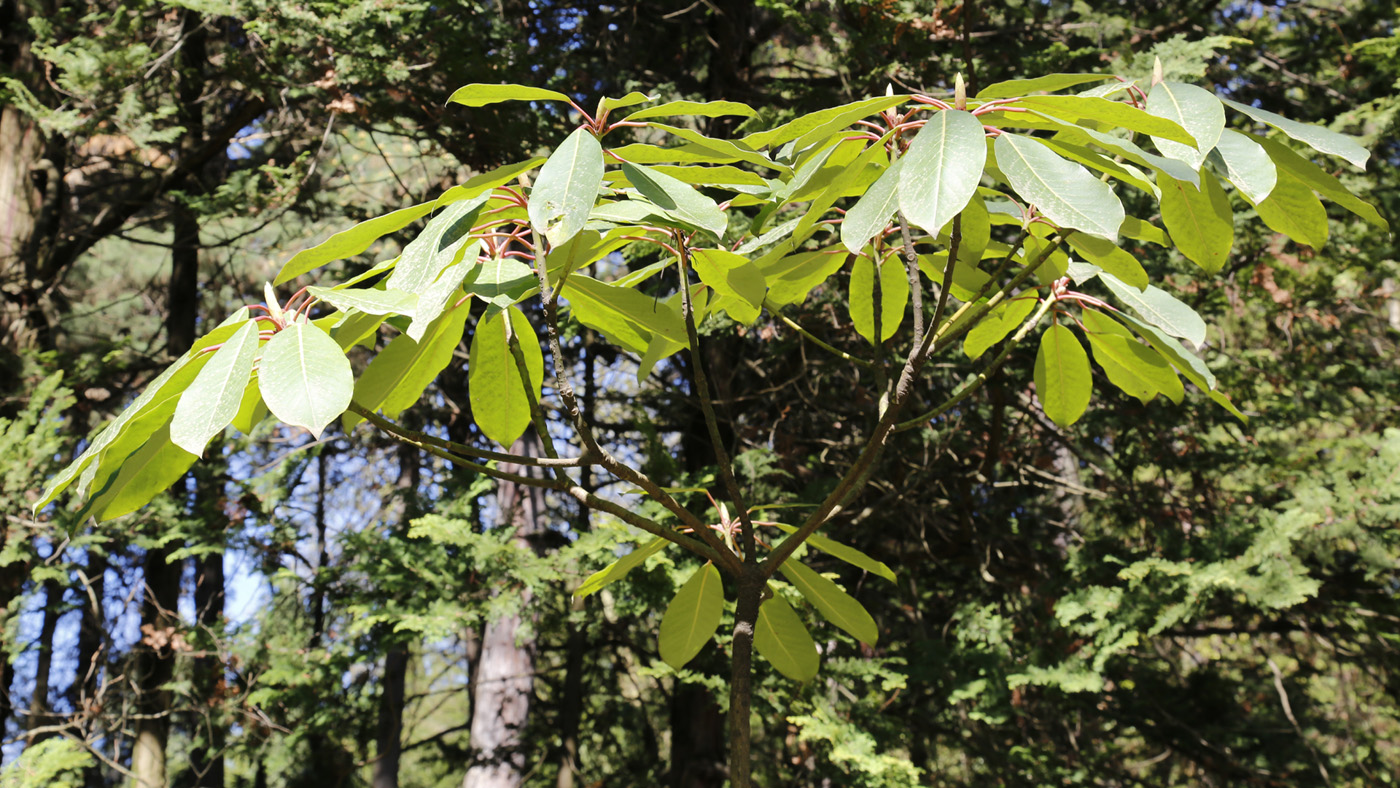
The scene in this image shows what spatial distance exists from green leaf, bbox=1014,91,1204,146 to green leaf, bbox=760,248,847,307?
0.39 m

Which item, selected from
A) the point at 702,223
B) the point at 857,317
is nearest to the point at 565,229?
the point at 702,223

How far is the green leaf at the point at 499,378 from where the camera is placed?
1.13 meters

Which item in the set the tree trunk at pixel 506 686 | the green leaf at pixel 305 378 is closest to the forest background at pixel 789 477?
the tree trunk at pixel 506 686

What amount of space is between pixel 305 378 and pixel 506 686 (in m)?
5.05

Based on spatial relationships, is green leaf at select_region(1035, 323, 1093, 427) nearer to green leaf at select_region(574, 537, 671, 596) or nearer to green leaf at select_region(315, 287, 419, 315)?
green leaf at select_region(574, 537, 671, 596)

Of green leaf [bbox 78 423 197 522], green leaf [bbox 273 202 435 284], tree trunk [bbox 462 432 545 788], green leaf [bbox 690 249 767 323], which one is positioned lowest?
tree trunk [bbox 462 432 545 788]

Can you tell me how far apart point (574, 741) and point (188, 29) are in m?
5.19

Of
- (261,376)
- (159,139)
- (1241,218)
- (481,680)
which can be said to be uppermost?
(159,139)

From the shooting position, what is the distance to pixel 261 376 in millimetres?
766

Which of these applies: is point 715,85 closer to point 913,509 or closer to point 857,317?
point 913,509

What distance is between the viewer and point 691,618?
1253 mm

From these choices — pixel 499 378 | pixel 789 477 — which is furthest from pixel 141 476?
pixel 789 477

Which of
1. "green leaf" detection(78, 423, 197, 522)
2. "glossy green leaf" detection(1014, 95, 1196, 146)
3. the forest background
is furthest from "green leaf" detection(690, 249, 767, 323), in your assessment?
the forest background

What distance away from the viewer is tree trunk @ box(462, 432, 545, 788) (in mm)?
5168
